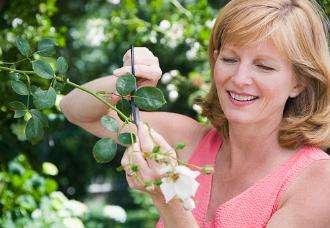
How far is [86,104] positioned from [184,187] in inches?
34.6

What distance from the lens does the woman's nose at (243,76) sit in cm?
221

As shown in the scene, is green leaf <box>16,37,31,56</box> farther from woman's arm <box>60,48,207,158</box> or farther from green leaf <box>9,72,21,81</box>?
woman's arm <box>60,48,207,158</box>

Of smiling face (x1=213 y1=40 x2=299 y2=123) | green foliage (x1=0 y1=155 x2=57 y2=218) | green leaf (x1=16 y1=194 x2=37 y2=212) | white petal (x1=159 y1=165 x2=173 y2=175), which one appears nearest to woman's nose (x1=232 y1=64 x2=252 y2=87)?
smiling face (x1=213 y1=40 x2=299 y2=123)

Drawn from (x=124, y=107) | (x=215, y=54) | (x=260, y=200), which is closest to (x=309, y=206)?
(x=260, y=200)

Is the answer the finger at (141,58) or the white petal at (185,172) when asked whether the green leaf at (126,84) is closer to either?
the white petal at (185,172)

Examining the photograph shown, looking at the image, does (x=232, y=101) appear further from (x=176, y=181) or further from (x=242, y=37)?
(x=176, y=181)

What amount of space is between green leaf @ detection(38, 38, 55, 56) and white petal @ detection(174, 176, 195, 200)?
52 cm

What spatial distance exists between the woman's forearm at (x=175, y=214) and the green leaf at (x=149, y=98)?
250 millimetres

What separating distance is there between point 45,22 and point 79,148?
114 inches

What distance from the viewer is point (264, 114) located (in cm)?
228

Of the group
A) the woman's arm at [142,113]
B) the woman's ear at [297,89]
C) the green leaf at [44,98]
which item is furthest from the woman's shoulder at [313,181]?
the green leaf at [44,98]

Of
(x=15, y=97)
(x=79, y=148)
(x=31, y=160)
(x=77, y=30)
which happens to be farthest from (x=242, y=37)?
(x=79, y=148)

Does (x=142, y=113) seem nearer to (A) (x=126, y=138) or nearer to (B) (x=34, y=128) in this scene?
(B) (x=34, y=128)

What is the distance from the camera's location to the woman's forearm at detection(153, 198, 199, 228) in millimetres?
1977
